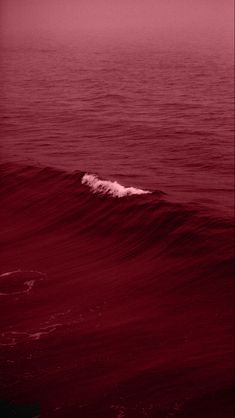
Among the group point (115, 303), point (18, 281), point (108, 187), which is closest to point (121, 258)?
point (115, 303)

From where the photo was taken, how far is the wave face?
4008mm

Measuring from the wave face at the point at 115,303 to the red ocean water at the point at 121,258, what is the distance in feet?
0.05

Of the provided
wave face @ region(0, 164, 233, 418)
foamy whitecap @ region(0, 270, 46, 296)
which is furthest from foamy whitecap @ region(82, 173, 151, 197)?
foamy whitecap @ region(0, 270, 46, 296)

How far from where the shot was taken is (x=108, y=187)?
808 centimetres

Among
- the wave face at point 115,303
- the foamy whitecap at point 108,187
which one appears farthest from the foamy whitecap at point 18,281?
the foamy whitecap at point 108,187

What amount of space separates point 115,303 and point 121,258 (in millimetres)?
1158

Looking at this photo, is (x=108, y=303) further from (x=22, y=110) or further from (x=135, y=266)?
(x=22, y=110)

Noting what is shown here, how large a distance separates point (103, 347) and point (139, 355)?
13.0 inches

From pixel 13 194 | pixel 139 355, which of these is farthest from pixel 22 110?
pixel 139 355

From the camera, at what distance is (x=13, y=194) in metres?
8.77

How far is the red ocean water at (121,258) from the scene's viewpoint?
4.08 metres

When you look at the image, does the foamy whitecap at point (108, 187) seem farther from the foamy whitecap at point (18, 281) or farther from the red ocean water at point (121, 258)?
the foamy whitecap at point (18, 281)

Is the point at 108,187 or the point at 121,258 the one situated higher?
the point at 108,187

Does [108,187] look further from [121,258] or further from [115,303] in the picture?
[115,303]
